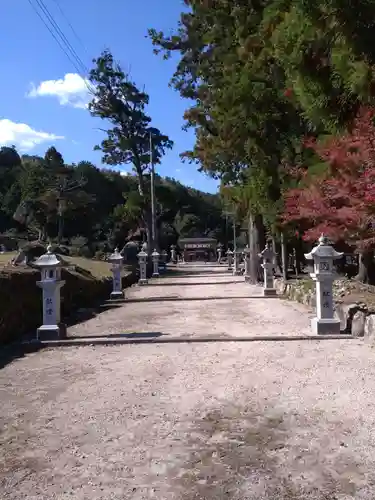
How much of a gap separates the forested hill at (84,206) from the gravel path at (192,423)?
92.4ft

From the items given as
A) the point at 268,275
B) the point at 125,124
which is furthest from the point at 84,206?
the point at 268,275

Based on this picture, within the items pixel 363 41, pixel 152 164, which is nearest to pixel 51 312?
pixel 363 41

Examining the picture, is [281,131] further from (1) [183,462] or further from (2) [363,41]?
(1) [183,462]

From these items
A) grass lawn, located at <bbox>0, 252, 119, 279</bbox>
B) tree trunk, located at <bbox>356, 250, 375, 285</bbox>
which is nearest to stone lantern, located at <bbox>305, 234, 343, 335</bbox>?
tree trunk, located at <bbox>356, 250, 375, 285</bbox>

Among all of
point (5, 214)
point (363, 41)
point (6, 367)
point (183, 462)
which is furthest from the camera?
point (5, 214)

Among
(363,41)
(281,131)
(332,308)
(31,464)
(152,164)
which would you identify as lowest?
(31,464)

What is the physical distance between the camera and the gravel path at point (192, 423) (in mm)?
3064

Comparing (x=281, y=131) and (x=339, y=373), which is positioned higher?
(x=281, y=131)

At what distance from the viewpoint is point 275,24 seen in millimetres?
8875

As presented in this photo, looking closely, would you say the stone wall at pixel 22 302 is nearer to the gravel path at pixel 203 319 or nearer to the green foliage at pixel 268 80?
the gravel path at pixel 203 319

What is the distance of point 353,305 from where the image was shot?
8273 mm

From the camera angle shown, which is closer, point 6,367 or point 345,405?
point 345,405

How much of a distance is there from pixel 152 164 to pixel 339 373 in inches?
1137

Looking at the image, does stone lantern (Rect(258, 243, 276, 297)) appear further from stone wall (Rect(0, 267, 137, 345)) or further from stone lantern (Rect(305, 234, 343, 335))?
stone lantern (Rect(305, 234, 343, 335))
